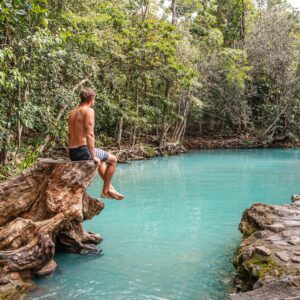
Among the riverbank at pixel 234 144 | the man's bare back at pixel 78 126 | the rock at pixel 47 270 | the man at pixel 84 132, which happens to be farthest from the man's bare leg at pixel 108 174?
the riverbank at pixel 234 144

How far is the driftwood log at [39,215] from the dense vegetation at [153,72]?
2413mm

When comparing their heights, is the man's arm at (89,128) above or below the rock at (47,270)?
above

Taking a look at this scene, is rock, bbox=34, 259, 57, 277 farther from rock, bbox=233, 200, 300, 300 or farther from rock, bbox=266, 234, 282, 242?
rock, bbox=266, 234, 282, 242

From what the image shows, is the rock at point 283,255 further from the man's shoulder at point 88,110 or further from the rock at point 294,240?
the man's shoulder at point 88,110

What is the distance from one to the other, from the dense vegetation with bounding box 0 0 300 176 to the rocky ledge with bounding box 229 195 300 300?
4.47 meters

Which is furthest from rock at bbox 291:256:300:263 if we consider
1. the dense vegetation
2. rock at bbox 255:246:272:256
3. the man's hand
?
the dense vegetation

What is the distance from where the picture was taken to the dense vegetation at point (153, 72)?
1078cm

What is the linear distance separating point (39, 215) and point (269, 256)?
3.25 m

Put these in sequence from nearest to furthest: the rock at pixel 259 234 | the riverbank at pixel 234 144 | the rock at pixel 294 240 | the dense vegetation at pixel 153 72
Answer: the rock at pixel 294 240 < the rock at pixel 259 234 < the dense vegetation at pixel 153 72 < the riverbank at pixel 234 144

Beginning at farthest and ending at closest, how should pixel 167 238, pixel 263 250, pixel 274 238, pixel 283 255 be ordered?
1. pixel 167 238
2. pixel 274 238
3. pixel 263 250
4. pixel 283 255

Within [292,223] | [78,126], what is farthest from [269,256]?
[78,126]

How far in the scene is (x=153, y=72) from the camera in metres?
20.6

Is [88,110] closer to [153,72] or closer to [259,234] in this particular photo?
[259,234]

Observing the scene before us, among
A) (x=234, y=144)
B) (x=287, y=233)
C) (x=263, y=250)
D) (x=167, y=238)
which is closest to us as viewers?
(x=263, y=250)
